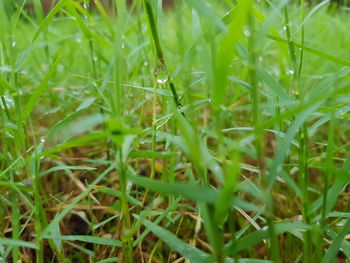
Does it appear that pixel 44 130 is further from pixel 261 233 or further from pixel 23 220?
pixel 261 233

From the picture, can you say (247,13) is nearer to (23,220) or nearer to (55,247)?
(55,247)

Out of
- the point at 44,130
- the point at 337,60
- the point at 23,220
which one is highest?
the point at 337,60

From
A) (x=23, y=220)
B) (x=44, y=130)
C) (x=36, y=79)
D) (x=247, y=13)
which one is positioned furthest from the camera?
(x=36, y=79)

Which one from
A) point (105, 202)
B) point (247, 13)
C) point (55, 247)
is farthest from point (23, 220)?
point (247, 13)

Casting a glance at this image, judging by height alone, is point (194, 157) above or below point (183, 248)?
above

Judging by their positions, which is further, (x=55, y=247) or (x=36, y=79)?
(x=36, y=79)

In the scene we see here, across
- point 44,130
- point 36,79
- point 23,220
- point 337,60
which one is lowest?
point 23,220

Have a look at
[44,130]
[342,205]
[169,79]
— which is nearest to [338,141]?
[342,205]

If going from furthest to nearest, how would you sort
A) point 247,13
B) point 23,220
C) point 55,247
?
point 23,220 → point 55,247 → point 247,13

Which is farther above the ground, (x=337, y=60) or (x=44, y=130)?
(x=337, y=60)
